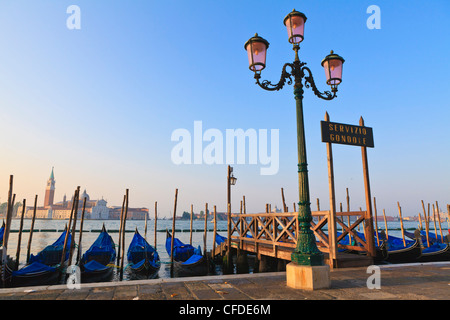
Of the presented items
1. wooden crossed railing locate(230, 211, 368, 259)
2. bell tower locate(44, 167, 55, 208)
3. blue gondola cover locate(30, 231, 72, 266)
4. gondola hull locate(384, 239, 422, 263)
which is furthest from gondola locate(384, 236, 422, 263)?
bell tower locate(44, 167, 55, 208)

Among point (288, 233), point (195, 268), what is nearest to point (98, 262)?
point (195, 268)

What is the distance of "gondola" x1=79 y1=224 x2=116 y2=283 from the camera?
1258 centimetres

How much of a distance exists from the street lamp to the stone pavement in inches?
26.7

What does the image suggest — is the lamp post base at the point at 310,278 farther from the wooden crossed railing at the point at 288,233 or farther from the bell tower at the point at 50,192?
the bell tower at the point at 50,192

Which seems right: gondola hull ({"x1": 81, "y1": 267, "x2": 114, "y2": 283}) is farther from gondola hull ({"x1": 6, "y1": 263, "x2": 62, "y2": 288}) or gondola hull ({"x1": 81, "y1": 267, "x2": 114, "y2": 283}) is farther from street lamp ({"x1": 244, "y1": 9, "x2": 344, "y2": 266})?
street lamp ({"x1": 244, "y1": 9, "x2": 344, "y2": 266})

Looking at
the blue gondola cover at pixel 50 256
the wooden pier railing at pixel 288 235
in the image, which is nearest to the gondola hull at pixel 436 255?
the wooden pier railing at pixel 288 235

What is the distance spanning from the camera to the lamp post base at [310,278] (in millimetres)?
4719

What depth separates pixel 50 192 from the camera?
170875 mm

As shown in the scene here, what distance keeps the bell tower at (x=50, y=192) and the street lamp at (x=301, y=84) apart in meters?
194

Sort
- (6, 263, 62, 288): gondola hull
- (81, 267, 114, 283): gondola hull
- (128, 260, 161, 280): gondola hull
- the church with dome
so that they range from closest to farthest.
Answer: (6, 263, 62, 288): gondola hull
(81, 267, 114, 283): gondola hull
(128, 260, 161, 280): gondola hull
the church with dome

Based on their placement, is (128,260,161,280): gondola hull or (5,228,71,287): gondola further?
(128,260,161,280): gondola hull
